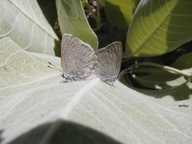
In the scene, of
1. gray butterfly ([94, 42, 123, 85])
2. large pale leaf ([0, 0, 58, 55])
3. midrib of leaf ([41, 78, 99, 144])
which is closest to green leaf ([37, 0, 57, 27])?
large pale leaf ([0, 0, 58, 55])

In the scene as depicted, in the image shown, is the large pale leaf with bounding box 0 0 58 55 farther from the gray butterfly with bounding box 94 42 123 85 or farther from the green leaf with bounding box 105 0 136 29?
the gray butterfly with bounding box 94 42 123 85

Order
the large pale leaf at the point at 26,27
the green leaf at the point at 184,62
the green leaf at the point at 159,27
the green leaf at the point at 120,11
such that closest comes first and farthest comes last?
the green leaf at the point at 159,27 < the large pale leaf at the point at 26,27 < the green leaf at the point at 120,11 < the green leaf at the point at 184,62

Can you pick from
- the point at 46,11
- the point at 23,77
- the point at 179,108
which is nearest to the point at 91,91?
the point at 23,77

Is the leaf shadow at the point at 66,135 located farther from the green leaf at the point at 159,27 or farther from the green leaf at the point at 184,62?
the green leaf at the point at 184,62

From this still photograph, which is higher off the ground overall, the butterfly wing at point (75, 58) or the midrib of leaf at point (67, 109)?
the midrib of leaf at point (67, 109)

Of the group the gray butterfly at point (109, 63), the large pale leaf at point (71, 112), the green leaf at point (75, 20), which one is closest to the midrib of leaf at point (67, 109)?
the large pale leaf at point (71, 112)

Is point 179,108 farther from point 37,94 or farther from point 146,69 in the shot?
point 37,94

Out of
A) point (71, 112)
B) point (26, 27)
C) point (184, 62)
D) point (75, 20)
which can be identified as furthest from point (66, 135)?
point (184, 62)
